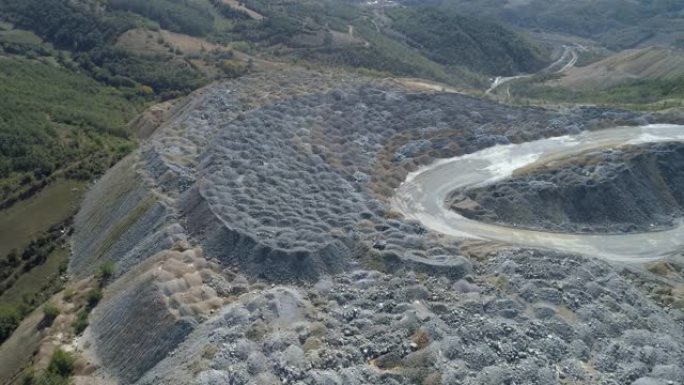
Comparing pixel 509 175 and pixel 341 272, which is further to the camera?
pixel 509 175

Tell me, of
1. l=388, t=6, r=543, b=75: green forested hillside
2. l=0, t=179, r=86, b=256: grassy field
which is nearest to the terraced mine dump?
l=0, t=179, r=86, b=256: grassy field

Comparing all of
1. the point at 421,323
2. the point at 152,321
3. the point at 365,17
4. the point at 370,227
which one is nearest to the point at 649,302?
the point at 421,323

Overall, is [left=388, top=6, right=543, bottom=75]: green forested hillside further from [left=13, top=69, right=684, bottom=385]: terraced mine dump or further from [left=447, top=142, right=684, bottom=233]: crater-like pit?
[left=447, top=142, right=684, bottom=233]: crater-like pit

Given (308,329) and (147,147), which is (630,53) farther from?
(308,329)

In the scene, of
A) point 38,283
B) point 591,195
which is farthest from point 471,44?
point 38,283

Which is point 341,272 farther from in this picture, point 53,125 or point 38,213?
point 53,125
